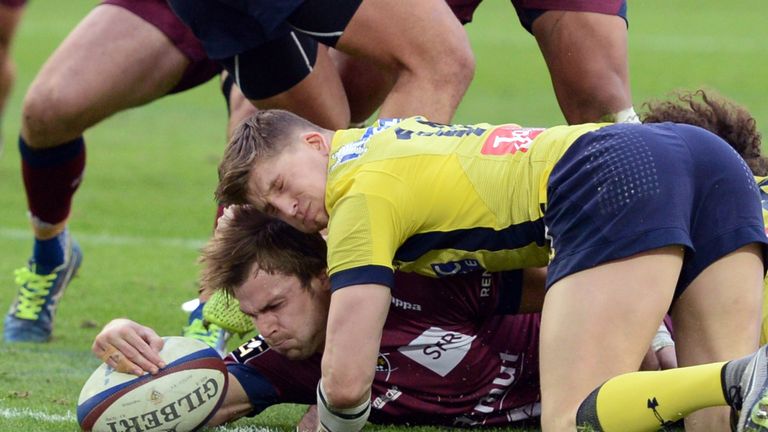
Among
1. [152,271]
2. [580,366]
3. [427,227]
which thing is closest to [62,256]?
[152,271]

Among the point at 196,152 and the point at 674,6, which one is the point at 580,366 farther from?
the point at 674,6

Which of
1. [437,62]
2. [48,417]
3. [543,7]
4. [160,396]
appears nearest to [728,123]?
[543,7]

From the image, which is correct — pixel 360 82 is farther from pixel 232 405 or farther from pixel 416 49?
pixel 232 405

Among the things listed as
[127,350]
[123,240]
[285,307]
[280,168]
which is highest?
[280,168]

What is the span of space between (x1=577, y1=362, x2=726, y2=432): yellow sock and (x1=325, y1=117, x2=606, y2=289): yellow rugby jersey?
1.86 feet

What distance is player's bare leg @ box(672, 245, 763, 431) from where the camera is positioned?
3.64 m

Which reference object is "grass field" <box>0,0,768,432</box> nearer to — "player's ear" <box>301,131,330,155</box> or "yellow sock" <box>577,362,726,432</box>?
"player's ear" <box>301,131,330,155</box>

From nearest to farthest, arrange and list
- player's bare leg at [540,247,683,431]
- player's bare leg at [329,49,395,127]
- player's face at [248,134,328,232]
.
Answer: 1. player's bare leg at [540,247,683,431]
2. player's face at [248,134,328,232]
3. player's bare leg at [329,49,395,127]

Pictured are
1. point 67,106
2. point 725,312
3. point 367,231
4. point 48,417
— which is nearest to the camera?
point 367,231

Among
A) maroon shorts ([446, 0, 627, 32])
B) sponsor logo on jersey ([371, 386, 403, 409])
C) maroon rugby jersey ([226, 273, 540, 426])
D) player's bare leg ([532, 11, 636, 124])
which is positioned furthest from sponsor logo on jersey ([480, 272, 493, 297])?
maroon shorts ([446, 0, 627, 32])

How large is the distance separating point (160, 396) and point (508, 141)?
47.5 inches

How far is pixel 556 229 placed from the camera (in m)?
3.59

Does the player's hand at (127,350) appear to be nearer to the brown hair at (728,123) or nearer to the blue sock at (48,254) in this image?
the brown hair at (728,123)

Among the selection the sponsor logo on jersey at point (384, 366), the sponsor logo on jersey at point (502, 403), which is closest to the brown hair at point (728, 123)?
the sponsor logo on jersey at point (502, 403)
